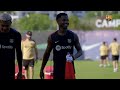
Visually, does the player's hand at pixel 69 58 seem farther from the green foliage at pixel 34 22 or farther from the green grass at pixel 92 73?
the green foliage at pixel 34 22

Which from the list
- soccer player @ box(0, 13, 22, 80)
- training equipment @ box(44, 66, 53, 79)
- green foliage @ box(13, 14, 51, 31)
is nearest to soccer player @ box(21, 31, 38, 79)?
training equipment @ box(44, 66, 53, 79)

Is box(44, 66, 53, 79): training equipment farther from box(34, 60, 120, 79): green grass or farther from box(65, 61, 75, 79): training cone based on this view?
box(34, 60, 120, 79): green grass

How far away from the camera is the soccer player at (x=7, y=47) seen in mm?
5156

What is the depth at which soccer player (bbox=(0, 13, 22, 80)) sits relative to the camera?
5156 millimetres

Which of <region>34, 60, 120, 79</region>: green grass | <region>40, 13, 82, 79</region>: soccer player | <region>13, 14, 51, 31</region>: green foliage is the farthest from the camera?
<region>13, 14, 51, 31</region>: green foliage

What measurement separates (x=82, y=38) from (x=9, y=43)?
835 inches

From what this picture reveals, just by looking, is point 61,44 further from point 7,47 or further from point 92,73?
point 92,73

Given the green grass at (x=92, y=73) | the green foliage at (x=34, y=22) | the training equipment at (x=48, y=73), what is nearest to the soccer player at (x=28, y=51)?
the green grass at (x=92, y=73)

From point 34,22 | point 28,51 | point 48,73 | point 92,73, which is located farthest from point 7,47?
point 34,22

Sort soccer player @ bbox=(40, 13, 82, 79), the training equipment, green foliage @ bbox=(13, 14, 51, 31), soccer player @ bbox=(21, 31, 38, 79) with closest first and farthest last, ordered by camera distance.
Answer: soccer player @ bbox=(40, 13, 82, 79) → the training equipment → soccer player @ bbox=(21, 31, 38, 79) → green foliage @ bbox=(13, 14, 51, 31)
